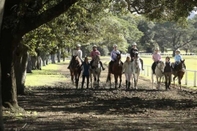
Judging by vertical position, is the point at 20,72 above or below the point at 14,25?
below

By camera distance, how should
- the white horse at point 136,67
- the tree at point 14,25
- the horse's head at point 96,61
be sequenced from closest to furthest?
the tree at point 14,25, the white horse at point 136,67, the horse's head at point 96,61

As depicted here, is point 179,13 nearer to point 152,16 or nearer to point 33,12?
point 152,16

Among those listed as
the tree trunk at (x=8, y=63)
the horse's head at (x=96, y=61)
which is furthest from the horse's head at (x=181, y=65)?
the tree trunk at (x=8, y=63)

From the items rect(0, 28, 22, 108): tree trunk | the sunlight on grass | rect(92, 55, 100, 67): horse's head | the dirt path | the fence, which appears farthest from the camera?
the sunlight on grass

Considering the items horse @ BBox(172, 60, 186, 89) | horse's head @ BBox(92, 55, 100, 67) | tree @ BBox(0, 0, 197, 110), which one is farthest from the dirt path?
horse @ BBox(172, 60, 186, 89)

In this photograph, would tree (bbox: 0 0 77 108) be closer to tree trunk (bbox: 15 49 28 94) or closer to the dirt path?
the dirt path

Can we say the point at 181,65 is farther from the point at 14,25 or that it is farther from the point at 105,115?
the point at 14,25

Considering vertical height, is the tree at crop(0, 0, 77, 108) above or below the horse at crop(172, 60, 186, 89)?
above

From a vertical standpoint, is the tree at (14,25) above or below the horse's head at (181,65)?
above

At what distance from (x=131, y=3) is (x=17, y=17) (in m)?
8.67

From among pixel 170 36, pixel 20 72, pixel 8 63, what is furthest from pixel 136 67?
pixel 170 36

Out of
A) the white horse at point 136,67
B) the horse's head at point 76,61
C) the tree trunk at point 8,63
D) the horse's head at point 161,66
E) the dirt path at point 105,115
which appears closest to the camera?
the dirt path at point 105,115

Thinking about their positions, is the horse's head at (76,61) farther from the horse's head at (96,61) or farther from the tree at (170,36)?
the tree at (170,36)

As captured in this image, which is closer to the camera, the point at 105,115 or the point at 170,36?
the point at 105,115
